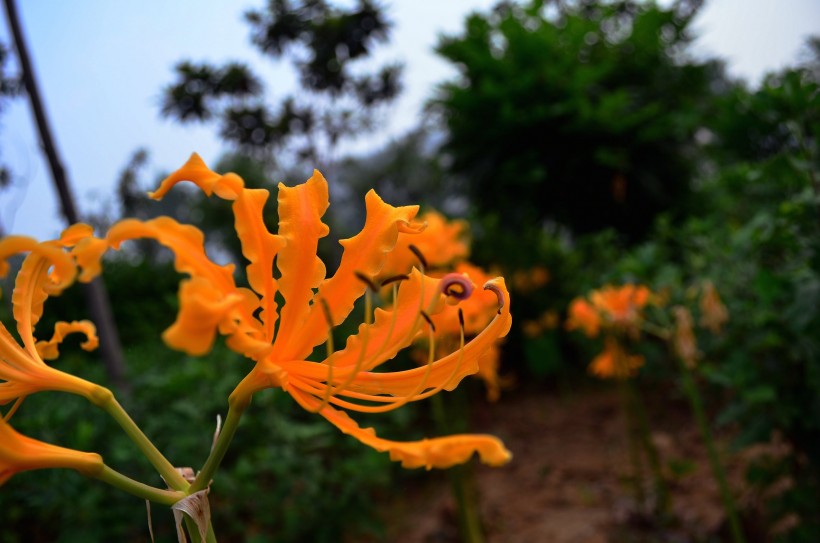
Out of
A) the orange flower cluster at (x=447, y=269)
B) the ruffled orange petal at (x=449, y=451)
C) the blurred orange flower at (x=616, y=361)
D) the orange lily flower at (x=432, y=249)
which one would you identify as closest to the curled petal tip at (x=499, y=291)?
the ruffled orange petal at (x=449, y=451)

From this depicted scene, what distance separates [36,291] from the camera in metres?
0.63

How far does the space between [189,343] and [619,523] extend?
2.74 meters

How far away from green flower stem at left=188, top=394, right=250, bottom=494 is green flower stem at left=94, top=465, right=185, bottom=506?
0.06ft

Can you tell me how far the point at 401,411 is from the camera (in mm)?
3074

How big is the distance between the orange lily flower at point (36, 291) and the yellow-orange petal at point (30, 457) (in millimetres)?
58

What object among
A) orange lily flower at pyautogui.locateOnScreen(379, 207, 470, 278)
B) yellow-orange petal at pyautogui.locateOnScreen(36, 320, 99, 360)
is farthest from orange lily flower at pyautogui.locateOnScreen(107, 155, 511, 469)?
orange lily flower at pyautogui.locateOnScreen(379, 207, 470, 278)

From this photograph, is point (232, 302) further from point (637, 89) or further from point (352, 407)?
point (637, 89)

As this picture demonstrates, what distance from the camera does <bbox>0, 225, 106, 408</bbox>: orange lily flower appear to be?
1.62 ft

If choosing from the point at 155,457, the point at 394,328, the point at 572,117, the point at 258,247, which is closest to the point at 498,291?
the point at 394,328

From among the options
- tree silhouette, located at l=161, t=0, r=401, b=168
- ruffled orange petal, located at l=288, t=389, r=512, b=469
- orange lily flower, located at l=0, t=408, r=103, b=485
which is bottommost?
ruffled orange petal, located at l=288, t=389, r=512, b=469

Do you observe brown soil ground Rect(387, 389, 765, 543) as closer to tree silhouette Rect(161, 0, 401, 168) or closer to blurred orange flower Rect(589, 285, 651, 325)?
blurred orange flower Rect(589, 285, 651, 325)

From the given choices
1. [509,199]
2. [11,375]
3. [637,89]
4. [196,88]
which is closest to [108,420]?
[11,375]

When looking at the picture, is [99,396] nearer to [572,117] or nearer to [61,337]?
[61,337]

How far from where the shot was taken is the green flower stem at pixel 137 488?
0.54 m
